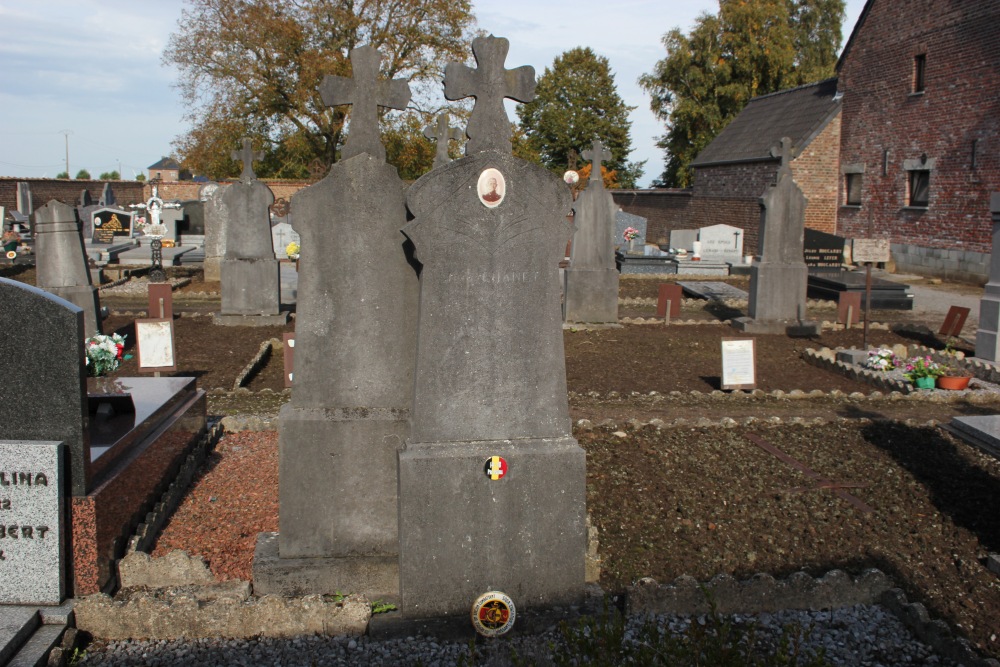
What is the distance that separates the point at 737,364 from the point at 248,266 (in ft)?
28.6

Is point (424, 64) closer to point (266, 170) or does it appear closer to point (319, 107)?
point (319, 107)

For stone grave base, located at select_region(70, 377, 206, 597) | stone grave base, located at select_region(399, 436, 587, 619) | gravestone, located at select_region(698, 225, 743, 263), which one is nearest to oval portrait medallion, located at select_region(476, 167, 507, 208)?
stone grave base, located at select_region(399, 436, 587, 619)

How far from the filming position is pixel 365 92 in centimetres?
506

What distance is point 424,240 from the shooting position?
14.1 feet

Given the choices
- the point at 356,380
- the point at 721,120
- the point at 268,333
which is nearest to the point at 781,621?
the point at 356,380

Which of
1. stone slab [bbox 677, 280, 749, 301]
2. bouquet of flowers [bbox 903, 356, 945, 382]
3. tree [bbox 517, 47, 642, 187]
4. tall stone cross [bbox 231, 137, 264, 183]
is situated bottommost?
bouquet of flowers [bbox 903, 356, 945, 382]

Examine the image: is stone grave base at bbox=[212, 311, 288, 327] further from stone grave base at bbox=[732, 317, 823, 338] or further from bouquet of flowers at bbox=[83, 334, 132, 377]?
stone grave base at bbox=[732, 317, 823, 338]

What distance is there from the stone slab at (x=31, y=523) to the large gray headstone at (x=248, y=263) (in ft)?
33.5

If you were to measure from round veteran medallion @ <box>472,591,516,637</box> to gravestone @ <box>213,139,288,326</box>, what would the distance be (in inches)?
439

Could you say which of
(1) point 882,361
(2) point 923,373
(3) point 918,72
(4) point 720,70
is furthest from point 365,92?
(4) point 720,70

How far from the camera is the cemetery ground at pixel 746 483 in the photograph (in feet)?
17.0

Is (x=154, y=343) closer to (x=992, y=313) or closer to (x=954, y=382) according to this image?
(x=954, y=382)

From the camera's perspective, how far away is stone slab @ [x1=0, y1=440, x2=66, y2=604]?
4504mm

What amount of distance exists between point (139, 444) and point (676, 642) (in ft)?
13.3
